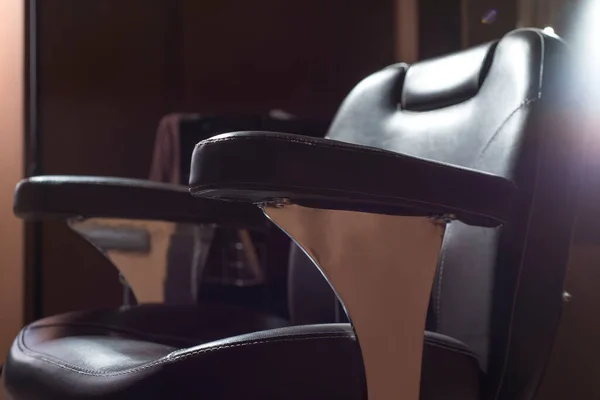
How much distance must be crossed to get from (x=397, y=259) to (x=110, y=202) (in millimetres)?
463

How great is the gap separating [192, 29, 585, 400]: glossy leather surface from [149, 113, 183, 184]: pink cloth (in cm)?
98

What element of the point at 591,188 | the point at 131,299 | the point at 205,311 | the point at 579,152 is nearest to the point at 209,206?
the point at 205,311

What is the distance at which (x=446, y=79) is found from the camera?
963 millimetres

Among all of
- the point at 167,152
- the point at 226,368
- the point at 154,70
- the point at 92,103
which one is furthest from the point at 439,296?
the point at 154,70

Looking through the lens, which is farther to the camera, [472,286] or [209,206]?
[209,206]

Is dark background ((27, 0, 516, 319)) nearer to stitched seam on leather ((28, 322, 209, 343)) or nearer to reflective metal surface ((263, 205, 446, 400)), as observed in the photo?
stitched seam on leather ((28, 322, 209, 343))

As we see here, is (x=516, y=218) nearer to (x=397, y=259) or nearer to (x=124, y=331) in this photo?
(x=397, y=259)

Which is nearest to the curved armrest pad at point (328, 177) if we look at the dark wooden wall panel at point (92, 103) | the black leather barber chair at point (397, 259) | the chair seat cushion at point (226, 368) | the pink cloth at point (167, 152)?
the black leather barber chair at point (397, 259)

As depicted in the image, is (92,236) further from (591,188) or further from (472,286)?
(591,188)

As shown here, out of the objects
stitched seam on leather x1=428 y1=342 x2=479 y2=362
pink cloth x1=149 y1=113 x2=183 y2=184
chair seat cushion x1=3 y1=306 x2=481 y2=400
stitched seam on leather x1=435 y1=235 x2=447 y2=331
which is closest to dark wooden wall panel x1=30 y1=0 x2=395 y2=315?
pink cloth x1=149 y1=113 x2=183 y2=184

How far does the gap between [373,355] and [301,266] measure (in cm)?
46

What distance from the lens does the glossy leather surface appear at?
0.72m

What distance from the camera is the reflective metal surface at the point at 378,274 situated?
0.56 meters

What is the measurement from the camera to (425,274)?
602mm
